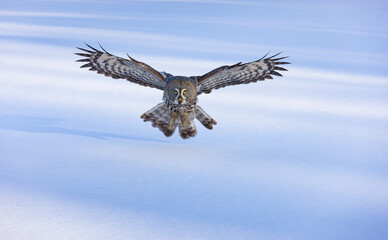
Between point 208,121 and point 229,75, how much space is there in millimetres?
406

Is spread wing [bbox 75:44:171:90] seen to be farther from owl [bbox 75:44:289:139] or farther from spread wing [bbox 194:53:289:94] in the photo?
spread wing [bbox 194:53:289:94]

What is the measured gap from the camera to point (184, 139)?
14.4 ft

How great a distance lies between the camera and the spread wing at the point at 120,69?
4.09 metres

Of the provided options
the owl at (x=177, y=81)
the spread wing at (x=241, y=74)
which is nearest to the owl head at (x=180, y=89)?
the owl at (x=177, y=81)

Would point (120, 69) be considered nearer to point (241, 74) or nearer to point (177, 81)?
point (177, 81)

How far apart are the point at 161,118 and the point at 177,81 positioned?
1.46ft

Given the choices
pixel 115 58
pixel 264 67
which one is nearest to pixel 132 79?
pixel 115 58

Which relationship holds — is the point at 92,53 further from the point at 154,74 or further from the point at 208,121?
the point at 208,121

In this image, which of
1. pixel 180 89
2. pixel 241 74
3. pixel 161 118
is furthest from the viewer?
pixel 241 74

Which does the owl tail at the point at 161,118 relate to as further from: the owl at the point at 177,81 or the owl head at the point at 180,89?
the owl head at the point at 180,89

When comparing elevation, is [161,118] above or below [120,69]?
below

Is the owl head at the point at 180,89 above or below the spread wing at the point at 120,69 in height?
below

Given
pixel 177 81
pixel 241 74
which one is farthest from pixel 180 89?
pixel 241 74

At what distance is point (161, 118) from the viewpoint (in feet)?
13.7
